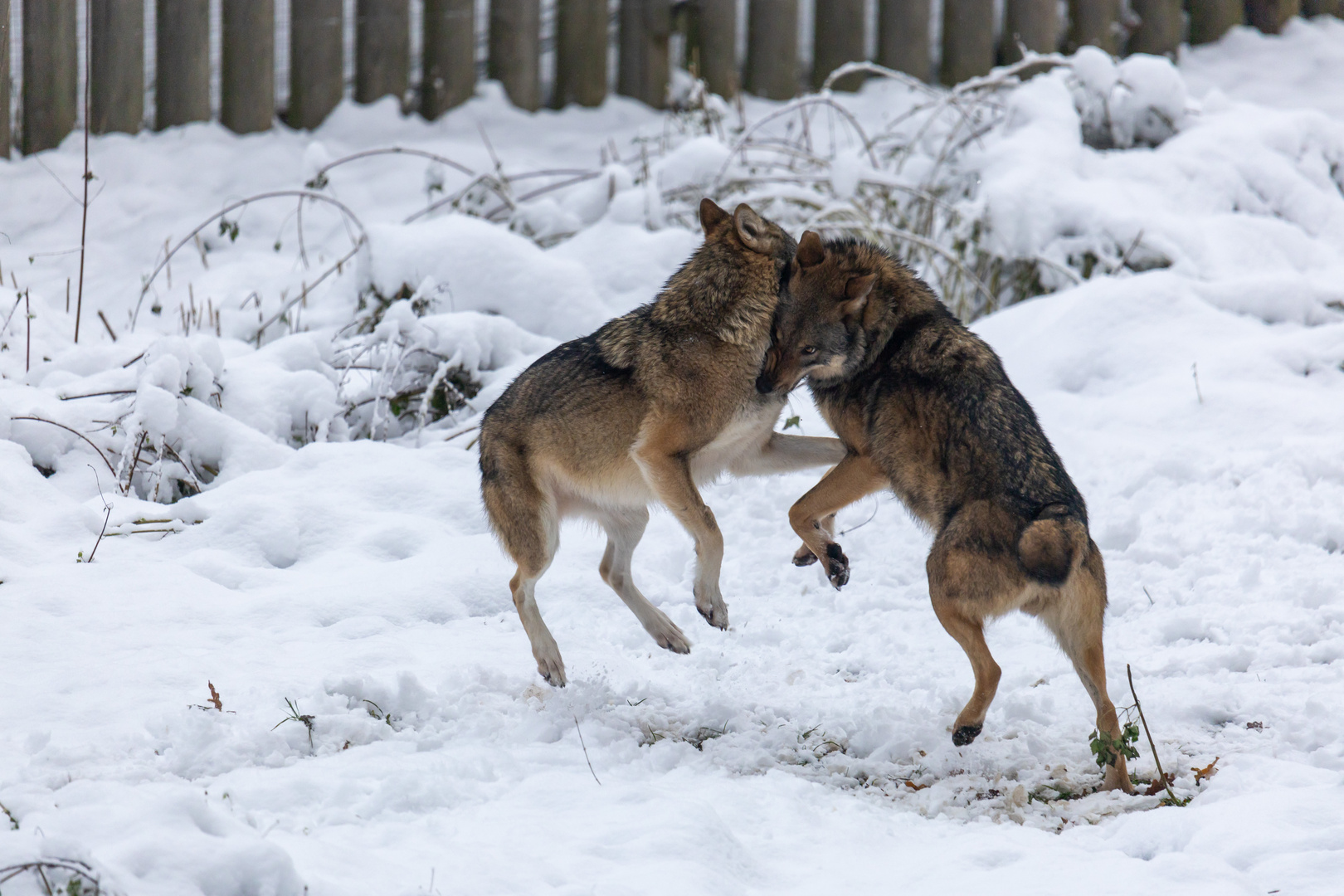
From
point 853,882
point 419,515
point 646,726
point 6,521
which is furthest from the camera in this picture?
point 419,515

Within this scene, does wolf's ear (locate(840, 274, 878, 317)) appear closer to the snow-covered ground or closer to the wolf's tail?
the wolf's tail

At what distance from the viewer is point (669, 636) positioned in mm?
4664

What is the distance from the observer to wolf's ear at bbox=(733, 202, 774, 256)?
4.64m

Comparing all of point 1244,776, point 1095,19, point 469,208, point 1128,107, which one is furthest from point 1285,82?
point 1244,776

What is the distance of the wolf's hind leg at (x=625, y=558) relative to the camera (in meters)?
4.75

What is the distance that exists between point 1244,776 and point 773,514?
2.90 meters

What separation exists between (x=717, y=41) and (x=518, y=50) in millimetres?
1884

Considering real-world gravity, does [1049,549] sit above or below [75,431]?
above

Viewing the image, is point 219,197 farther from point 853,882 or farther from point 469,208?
point 853,882

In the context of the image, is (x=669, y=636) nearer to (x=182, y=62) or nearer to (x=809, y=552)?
(x=809, y=552)

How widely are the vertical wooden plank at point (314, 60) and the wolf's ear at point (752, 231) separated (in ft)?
20.8

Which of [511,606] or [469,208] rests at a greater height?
[469,208]

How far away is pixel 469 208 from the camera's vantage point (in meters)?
8.91

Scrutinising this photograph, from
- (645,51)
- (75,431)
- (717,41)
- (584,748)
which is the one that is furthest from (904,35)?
(584,748)
